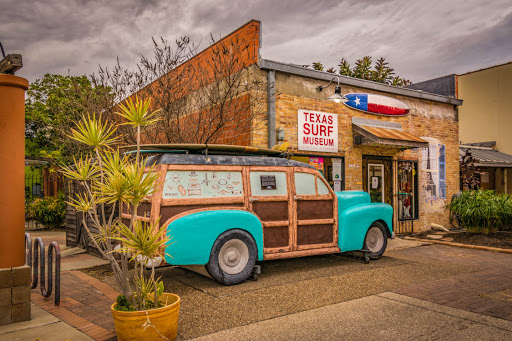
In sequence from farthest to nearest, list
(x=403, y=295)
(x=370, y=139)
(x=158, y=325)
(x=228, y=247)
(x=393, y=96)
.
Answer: (x=393, y=96), (x=370, y=139), (x=228, y=247), (x=403, y=295), (x=158, y=325)

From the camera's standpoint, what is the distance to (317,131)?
10.8 meters

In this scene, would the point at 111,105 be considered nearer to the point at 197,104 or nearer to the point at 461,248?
the point at 197,104

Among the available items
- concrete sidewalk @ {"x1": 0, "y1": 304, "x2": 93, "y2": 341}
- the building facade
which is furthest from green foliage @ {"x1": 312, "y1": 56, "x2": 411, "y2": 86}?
concrete sidewalk @ {"x1": 0, "y1": 304, "x2": 93, "y2": 341}

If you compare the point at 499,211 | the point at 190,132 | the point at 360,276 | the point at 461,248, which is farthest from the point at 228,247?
the point at 499,211

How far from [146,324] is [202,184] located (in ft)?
8.95

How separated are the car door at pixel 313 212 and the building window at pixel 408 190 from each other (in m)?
5.94

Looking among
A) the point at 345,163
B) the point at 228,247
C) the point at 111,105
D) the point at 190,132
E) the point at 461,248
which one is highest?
the point at 111,105

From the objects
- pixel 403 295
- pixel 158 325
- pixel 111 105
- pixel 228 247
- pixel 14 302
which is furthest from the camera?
pixel 111 105

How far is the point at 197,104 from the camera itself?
1145 centimetres

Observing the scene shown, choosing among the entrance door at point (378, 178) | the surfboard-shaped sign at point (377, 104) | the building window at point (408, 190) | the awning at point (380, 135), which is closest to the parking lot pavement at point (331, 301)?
the awning at point (380, 135)

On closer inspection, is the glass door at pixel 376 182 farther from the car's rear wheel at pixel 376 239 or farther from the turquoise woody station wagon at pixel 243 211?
the turquoise woody station wagon at pixel 243 211

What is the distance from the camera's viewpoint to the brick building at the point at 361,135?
32.6 ft

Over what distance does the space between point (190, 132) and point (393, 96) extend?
21.8 feet

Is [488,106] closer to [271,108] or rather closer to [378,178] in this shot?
[378,178]
